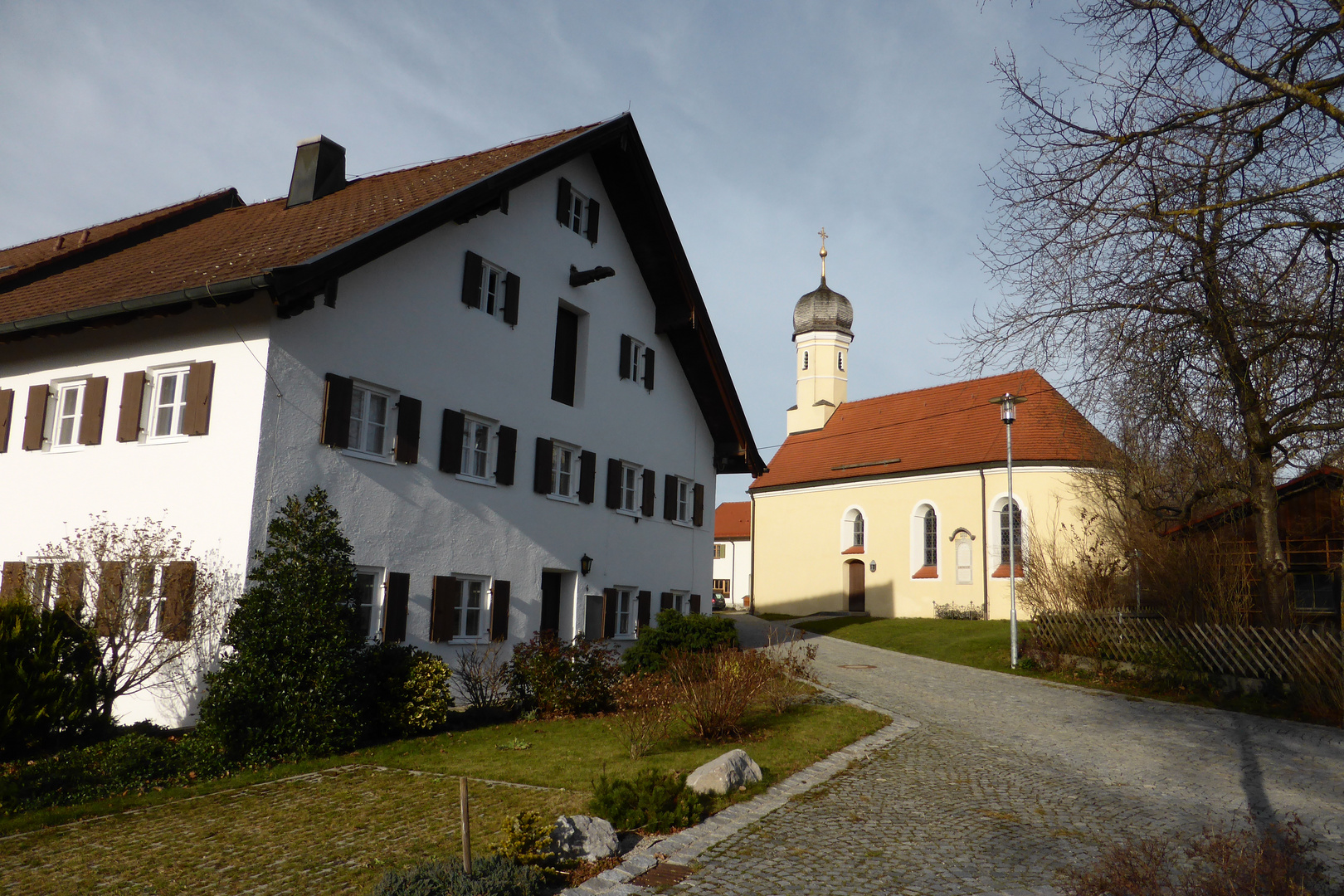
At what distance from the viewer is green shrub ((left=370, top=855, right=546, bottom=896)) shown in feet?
18.2

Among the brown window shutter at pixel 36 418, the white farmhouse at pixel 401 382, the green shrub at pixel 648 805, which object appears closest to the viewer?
the green shrub at pixel 648 805

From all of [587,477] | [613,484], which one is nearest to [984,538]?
[613,484]

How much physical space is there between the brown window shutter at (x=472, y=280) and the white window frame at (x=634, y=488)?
17.8 ft

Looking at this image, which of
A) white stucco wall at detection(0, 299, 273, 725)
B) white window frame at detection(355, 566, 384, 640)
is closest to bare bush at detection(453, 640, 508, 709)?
white window frame at detection(355, 566, 384, 640)

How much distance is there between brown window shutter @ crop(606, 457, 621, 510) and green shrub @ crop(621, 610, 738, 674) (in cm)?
406

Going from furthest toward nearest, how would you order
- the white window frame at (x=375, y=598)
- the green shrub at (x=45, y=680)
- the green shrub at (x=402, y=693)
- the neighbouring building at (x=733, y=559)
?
the neighbouring building at (x=733, y=559) → the white window frame at (x=375, y=598) → the green shrub at (x=402, y=693) → the green shrub at (x=45, y=680)

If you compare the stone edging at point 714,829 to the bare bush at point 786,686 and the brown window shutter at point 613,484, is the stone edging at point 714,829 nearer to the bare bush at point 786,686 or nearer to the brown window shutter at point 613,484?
the bare bush at point 786,686

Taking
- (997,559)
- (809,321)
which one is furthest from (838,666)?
(809,321)

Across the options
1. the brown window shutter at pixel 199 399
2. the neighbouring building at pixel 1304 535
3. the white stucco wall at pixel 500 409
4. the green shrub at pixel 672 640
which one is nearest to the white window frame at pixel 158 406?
the brown window shutter at pixel 199 399

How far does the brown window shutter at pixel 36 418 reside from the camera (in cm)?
1423

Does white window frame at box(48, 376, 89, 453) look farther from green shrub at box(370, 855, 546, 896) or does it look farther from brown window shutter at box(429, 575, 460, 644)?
green shrub at box(370, 855, 546, 896)

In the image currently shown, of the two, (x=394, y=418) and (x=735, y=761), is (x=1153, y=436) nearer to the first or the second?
(x=735, y=761)

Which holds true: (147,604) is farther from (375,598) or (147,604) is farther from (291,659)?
(375,598)

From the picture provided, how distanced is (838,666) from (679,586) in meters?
4.13
